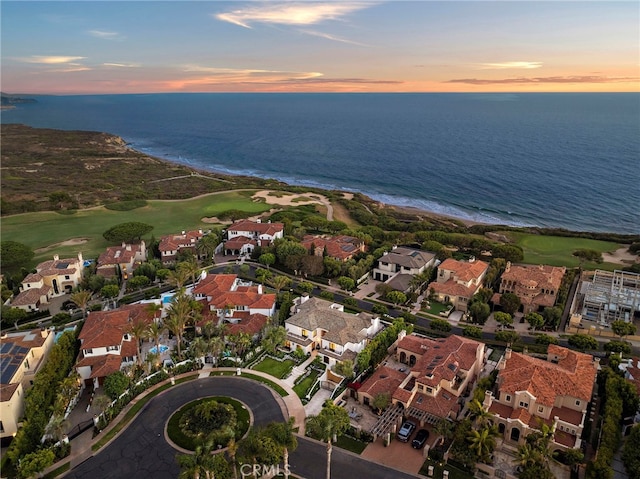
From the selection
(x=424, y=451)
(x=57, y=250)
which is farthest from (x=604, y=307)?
(x=57, y=250)

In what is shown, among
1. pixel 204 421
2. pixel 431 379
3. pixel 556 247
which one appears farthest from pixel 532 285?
pixel 204 421

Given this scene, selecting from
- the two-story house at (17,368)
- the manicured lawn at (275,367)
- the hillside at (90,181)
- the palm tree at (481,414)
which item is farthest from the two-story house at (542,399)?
the hillside at (90,181)

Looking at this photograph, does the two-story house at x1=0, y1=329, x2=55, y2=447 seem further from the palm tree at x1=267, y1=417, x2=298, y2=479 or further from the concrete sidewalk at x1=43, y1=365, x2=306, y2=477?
the palm tree at x1=267, y1=417, x2=298, y2=479

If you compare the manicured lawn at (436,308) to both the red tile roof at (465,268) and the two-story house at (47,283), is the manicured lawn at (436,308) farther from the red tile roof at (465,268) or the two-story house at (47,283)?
the two-story house at (47,283)

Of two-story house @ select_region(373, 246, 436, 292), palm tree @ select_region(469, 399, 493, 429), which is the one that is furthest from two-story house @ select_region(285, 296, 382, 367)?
two-story house @ select_region(373, 246, 436, 292)

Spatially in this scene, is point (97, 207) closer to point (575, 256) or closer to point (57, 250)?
point (57, 250)

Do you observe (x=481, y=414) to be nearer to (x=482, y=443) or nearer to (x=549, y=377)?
(x=482, y=443)
